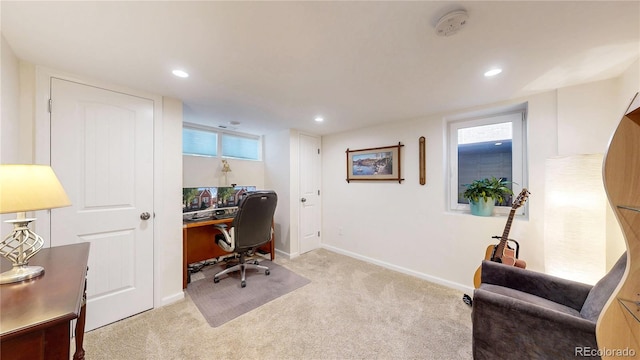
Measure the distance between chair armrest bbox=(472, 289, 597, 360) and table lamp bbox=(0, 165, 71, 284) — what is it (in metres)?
2.18

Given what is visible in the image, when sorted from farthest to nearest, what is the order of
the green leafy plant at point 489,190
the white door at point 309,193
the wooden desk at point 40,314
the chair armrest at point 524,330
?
the white door at point 309,193
the green leafy plant at point 489,190
the chair armrest at point 524,330
the wooden desk at point 40,314

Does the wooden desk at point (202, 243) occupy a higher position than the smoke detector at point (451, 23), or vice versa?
the smoke detector at point (451, 23)

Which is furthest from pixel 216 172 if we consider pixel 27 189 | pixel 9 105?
pixel 27 189

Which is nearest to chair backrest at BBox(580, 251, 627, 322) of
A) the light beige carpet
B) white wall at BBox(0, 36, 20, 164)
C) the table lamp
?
the light beige carpet

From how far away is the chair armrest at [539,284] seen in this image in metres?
1.34

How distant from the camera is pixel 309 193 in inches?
150

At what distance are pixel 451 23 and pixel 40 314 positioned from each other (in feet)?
6.48

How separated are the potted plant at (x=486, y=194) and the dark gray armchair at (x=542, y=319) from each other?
3.27 ft

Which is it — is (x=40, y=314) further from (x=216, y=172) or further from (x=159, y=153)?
(x=216, y=172)

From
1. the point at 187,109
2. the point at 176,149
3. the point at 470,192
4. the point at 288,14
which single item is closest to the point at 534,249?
the point at 470,192

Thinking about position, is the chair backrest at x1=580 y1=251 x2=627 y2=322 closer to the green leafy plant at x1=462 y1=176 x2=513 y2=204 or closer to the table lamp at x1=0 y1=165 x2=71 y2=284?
the green leafy plant at x1=462 y1=176 x2=513 y2=204

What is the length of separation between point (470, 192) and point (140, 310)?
140 inches

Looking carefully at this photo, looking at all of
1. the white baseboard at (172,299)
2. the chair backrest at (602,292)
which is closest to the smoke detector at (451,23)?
the chair backrest at (602,292)

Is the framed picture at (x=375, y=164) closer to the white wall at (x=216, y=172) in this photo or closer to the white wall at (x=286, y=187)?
the white wall at (x=286, y=187)
